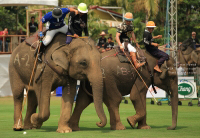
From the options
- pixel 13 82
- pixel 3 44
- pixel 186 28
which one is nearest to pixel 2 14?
pixel 3 44

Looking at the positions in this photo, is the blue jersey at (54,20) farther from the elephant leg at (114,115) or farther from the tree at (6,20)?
the tree at (6,20)

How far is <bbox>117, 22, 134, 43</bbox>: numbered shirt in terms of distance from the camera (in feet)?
48.5

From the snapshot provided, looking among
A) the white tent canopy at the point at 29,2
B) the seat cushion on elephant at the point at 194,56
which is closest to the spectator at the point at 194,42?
the seat cushion on elephant at the point at 194,56

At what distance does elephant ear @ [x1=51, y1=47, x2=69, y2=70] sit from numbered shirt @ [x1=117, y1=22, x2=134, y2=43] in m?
2.56

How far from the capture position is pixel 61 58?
41.2ft

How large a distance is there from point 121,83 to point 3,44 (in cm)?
1737

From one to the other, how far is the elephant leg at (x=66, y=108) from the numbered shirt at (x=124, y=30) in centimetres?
253

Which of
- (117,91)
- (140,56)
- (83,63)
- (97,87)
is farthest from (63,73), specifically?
(140,56)

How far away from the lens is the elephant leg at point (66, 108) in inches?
500

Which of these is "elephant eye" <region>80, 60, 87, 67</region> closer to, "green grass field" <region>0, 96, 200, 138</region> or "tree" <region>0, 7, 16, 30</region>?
"green grass field" <region>0, 96, 200, 138</region>

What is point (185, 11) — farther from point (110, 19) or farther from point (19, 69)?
point (19, 69)

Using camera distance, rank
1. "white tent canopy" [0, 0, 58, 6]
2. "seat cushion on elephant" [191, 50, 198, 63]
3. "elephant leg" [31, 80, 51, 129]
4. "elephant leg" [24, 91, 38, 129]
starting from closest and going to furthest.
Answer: "elephant leg" [31, 80, 51, 129] < "elephant leg" [24, 91, 38, 129] < "white tent canopy" [0, 0, 58, 6] < "seat cushion on elephant" [191, 50, 198, 63]

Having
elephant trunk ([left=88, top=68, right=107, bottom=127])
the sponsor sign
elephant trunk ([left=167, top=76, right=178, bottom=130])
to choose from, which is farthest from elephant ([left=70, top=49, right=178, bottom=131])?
the sponsor sign

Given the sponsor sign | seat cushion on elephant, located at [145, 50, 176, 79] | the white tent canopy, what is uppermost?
the white tent canopy
